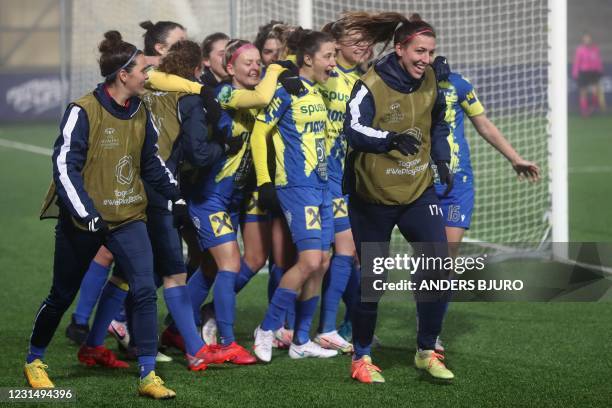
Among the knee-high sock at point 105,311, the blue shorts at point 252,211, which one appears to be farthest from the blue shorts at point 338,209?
the knee-high sock at point 105,311

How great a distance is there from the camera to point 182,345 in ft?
25.1

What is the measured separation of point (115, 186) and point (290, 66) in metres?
1.62

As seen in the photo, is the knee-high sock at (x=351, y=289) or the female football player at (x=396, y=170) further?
the knee-high sock at (x=351, y=289)

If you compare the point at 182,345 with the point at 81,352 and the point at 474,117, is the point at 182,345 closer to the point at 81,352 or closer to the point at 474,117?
the point at 81,352

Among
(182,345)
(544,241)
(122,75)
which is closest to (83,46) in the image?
(544,241)

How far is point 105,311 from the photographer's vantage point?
7098 millimetres

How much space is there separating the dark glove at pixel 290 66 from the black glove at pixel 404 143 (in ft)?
4.23

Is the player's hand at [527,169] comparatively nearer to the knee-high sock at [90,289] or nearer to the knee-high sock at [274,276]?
the knee-high sock at [274,276]

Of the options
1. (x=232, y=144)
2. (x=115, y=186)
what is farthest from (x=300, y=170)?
(x=115, y=186)

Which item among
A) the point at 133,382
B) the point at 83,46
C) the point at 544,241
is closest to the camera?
the point at 133,382

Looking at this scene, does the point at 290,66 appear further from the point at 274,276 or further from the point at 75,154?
the point at 75,154

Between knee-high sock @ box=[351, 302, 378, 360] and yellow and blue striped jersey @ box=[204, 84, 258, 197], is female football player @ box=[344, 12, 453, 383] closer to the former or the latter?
knee-high sock @ box=[351, 302, 378, 360]

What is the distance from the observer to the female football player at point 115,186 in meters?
6.13

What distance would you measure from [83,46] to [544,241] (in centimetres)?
701
